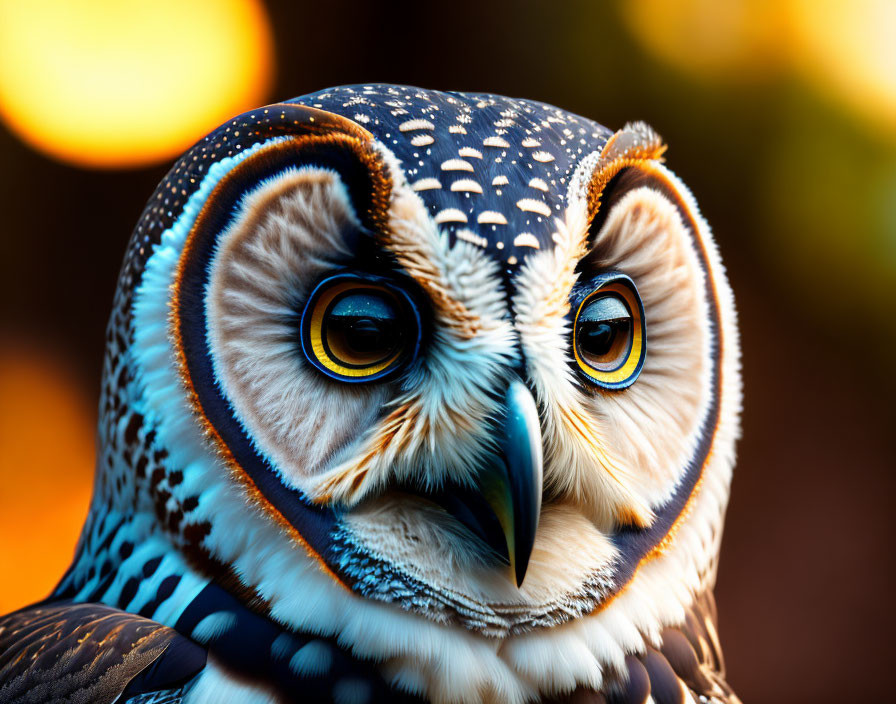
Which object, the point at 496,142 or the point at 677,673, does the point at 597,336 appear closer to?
the point at 496,142

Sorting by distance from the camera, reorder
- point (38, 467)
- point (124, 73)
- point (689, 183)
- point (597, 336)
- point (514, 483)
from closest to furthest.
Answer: point (514, 483) → point (597, 336) → point (689, 183) → point (124, 73) → point (38, 467)

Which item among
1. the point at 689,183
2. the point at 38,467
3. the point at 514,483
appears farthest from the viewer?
the point at 38,467

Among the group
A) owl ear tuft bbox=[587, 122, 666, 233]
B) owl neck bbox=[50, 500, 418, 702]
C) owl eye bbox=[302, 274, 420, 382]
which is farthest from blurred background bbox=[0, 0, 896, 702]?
owl neck bbox=[50, 500, 418, 702]

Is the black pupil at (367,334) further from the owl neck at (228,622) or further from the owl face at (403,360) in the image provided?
the owl neck at (228,622)

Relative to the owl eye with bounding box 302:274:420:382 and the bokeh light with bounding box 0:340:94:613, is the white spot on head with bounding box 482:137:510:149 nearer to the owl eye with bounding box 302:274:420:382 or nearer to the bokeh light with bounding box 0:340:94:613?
the owl eye with bounding box 302:274:420:382

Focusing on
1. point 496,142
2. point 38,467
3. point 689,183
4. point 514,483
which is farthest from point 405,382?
point 38,467

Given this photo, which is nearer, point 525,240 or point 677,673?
point 525,240

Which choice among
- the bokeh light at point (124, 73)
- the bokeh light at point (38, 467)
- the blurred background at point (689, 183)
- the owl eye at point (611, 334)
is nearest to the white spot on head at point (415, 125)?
the owl eye at point (611, 334)
